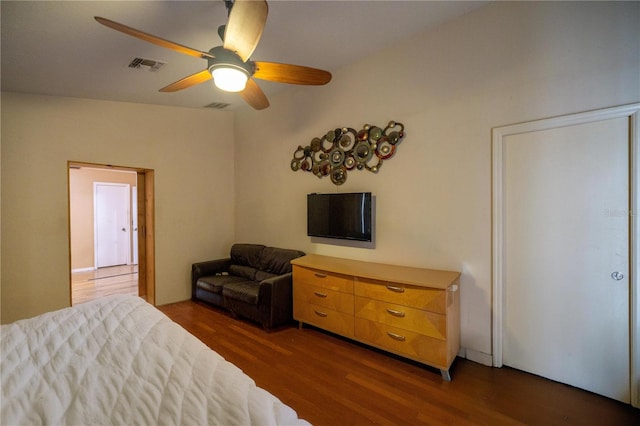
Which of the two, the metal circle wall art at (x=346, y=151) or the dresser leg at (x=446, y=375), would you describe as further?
the metal circle wall art at (x=346, y=151)

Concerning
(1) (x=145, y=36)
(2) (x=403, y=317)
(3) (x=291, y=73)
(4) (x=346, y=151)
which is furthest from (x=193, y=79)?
(2) (x=403, y=317)

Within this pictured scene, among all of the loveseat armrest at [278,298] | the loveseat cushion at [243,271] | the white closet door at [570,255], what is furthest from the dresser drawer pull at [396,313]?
the loveseat cushion at [243,271]

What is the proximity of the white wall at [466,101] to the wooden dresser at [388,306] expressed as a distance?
26 centimetres

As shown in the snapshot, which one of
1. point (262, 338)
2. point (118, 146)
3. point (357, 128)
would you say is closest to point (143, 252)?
point (118, 146)

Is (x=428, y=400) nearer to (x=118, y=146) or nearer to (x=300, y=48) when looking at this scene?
(x=300, y=48)

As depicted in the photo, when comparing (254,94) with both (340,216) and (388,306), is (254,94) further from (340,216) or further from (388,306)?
(388,306)

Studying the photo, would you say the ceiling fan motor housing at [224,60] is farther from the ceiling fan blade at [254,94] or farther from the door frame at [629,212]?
the door frame at [629,212]

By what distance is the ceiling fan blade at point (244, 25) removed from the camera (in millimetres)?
1530

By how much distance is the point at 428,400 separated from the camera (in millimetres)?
2043

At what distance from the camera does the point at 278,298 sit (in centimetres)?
327

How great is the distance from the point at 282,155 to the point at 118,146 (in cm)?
220

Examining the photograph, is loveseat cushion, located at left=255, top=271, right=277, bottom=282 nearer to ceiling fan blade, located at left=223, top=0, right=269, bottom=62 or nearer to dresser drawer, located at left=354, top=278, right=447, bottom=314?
dresser drawer, located at left=354, top=278, right=447, bottom=314

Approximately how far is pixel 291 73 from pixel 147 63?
176 cm

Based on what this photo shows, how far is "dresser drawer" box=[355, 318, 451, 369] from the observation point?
89.1 inches
